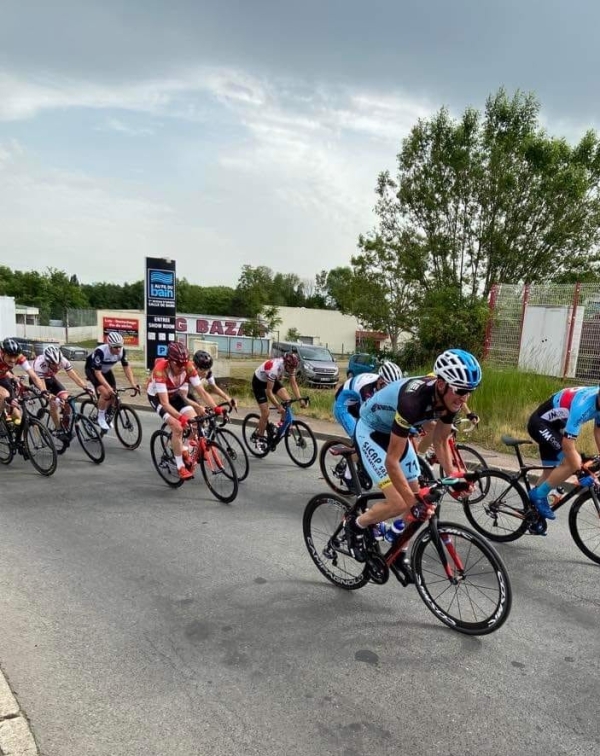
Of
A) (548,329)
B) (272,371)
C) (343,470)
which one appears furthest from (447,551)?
(548,329)

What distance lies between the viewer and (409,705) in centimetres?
269

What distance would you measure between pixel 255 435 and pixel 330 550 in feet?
14.7

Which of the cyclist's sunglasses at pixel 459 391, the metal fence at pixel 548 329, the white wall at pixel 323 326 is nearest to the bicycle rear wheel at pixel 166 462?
the cyclist's sunglasses at pixel 459 391

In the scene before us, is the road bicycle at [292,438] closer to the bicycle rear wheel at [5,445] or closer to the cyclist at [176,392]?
the cyclist at [176,392]

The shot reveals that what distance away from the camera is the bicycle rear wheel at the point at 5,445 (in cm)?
761

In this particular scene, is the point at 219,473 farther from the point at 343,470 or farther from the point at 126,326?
the point at 126,326

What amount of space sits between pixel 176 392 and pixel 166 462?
0.98 meters

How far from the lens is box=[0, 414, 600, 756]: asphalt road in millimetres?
2486

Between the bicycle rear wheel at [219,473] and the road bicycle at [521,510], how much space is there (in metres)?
2.68

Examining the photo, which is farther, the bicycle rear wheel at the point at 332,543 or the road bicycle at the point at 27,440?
the road bicycle at the point at 27,440

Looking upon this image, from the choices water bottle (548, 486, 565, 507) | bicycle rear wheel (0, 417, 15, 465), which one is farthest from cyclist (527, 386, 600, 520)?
bicycle rear wheel (0, 417, 15, 465)

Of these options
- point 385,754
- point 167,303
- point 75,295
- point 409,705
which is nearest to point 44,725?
point 385,754

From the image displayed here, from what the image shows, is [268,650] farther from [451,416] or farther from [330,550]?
[451,416]

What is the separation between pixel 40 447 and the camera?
7230 mm
